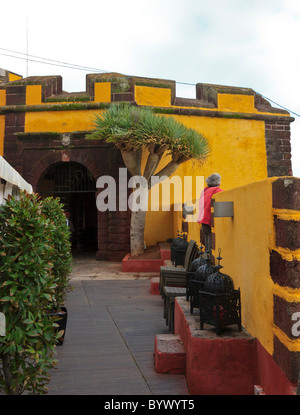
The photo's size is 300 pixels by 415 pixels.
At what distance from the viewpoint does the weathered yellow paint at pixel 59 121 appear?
11.3 m

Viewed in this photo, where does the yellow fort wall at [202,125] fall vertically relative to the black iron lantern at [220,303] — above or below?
above

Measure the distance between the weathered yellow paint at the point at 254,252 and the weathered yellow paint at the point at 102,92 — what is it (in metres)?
8.46

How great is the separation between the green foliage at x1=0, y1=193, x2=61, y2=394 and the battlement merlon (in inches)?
363

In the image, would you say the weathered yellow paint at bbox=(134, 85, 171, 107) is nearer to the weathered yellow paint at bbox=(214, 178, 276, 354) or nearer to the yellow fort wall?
the yellow fort wall

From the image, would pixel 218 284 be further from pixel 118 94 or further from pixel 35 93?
pixel 35 93

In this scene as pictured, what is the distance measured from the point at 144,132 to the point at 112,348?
6.01m

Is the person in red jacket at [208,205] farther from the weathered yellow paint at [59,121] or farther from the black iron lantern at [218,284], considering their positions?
the weathered yellow paint at [59,121]

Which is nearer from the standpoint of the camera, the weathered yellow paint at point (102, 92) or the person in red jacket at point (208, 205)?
the person in red jacket at point (208, 205)

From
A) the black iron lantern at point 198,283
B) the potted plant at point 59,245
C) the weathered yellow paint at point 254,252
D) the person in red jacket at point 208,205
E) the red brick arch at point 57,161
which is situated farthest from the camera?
the red brick arch at point 57,161

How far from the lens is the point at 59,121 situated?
11.3m

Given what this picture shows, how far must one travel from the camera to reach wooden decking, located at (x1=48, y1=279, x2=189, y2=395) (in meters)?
3.05

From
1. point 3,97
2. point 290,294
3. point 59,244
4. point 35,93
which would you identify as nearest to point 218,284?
point 290,294

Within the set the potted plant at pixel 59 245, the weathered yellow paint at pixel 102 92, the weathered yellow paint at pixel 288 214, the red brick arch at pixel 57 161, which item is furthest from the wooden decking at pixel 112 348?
the weathered yellow paint at pixel 102 92
